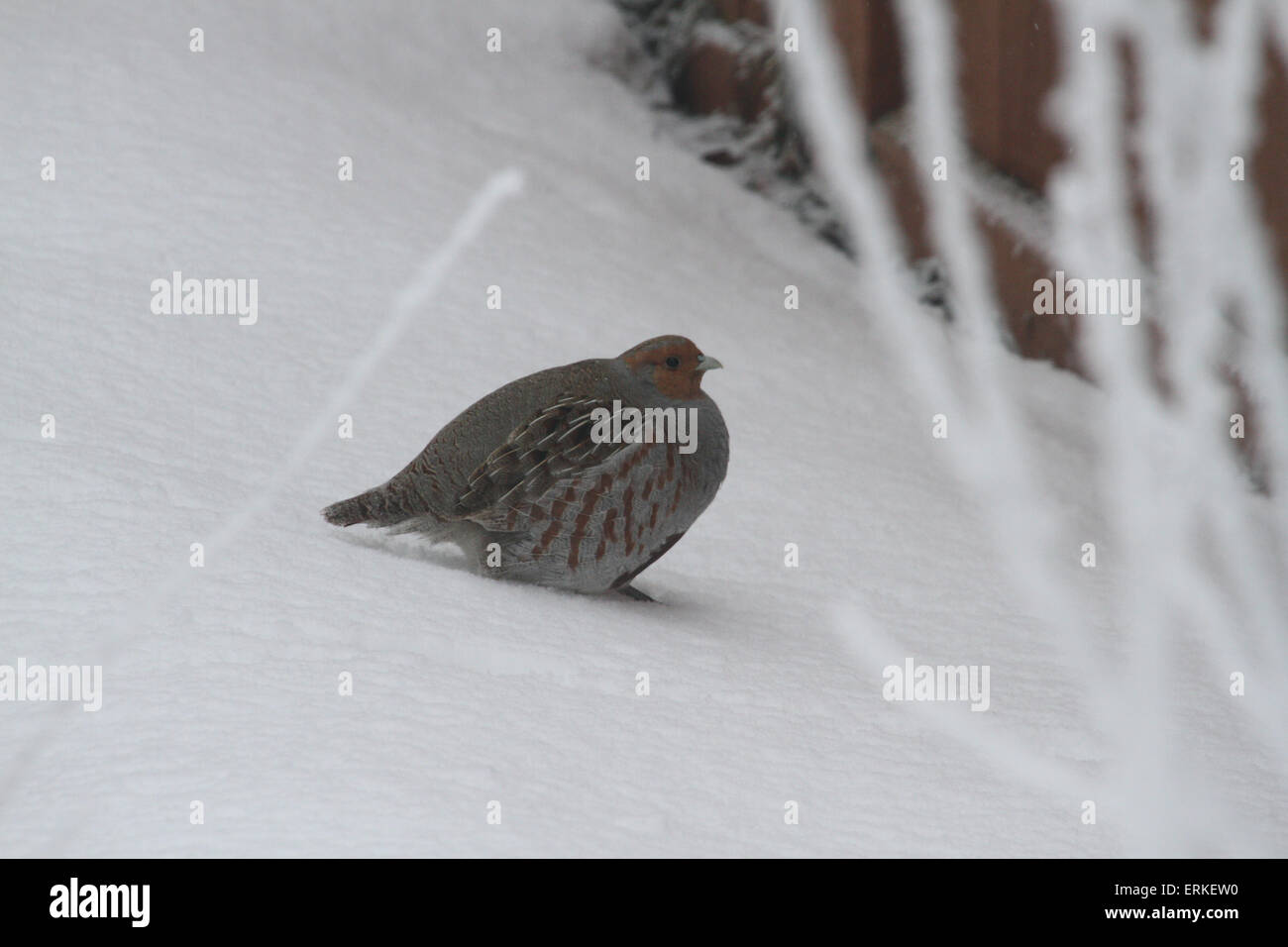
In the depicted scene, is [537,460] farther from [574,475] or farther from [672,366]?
[672,366]

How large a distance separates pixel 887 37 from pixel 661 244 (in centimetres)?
154

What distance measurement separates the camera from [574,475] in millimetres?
3568

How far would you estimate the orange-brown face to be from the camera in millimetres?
3721

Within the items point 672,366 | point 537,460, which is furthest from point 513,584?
point 672,366

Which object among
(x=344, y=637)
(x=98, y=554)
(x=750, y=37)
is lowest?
(x=344, y=637)

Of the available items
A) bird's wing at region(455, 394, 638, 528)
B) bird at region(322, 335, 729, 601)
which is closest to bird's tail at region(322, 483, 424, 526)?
bird at region(322, 335, 729, 601)

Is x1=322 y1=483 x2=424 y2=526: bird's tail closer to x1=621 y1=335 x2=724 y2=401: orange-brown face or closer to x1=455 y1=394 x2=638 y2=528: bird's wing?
x1=455 y1=394 x2=638 y2=528: bird's wing

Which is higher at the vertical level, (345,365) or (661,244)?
(661,244)

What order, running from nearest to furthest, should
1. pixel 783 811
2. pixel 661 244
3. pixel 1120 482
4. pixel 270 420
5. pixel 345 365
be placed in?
pixel 783 811 < pixel 270 420 < pixel 345 365 < pixel 1120 482 < pixel 661 244

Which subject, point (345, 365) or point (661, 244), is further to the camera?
point (661, 244)

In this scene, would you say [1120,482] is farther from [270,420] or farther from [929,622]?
[270,420]

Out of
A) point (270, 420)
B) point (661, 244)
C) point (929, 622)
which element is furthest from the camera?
point (661, 244)

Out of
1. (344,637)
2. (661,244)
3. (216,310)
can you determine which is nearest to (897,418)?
(661,244)

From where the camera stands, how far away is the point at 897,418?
19.8 ft
